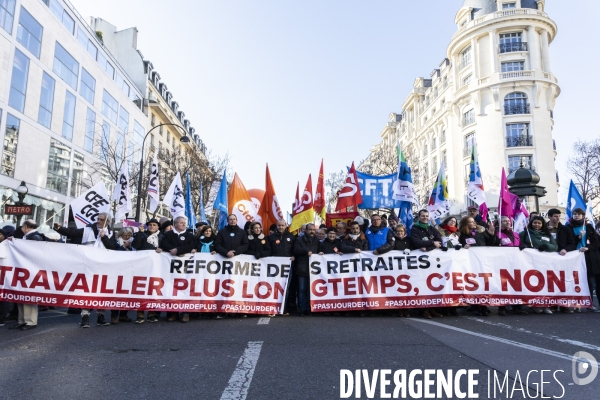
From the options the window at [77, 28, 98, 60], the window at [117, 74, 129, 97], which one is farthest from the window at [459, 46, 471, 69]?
the window at [77, 28, 98, 60]

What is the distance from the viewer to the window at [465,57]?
1669 inches

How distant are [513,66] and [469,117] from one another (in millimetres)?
5703

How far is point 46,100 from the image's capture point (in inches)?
1022

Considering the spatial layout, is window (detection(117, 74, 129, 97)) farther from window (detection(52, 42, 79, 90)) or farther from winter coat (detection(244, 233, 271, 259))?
winter coat (detection(244, 233, 271, 259))

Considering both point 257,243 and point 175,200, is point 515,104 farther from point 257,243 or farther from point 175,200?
point 257,243

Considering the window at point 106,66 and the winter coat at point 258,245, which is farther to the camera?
the window at point 106,66

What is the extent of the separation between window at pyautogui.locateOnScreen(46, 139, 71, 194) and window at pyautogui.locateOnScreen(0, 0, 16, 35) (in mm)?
6917

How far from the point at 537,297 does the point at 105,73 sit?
3481cm

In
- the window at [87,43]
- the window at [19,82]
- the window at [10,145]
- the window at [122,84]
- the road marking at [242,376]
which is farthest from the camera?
the window at [122,84]

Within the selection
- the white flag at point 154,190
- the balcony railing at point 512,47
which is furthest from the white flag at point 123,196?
the balcony railing at point 512,47

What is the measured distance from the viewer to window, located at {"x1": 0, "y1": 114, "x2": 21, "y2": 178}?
22.2 m

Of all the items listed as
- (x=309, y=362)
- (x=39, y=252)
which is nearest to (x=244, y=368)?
(x=309, y=362)

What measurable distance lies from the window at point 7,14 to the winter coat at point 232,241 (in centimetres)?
2028

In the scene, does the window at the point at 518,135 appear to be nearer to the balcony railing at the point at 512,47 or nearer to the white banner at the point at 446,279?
the balcony railing at the point at 512,47
